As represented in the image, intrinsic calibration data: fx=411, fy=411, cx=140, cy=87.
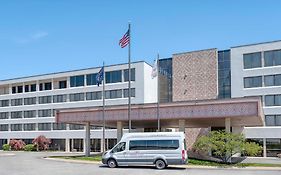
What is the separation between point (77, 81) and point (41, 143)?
42.2 feet

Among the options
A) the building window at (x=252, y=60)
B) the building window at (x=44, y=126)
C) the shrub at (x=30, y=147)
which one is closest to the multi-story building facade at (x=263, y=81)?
the building window at (x=252, y=60)

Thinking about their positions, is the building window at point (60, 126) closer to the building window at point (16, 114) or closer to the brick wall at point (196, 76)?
the building window at point (16, 114)

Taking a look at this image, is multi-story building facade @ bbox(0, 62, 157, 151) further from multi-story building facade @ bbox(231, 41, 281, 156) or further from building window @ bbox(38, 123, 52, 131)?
multi-story building facade @ bbox(231, 41, 281, 156)

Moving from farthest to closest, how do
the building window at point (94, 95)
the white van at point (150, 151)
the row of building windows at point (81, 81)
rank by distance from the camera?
the building window at point (94, 95) → the row of building windows at point (81, 81) → the white van at point (150, 151)

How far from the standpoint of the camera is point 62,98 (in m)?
75.3

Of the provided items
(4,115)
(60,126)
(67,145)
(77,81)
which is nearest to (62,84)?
(77,81)

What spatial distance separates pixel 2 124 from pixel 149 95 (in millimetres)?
35876

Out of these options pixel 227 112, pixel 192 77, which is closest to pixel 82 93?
pixel 192 77

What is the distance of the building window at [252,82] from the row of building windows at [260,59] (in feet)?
5.58

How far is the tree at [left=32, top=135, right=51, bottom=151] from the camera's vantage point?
242ft

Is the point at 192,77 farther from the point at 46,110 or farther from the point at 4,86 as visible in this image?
the point at 4,86

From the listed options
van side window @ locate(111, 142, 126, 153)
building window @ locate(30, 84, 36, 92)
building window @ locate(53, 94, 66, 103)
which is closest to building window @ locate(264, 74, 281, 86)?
van side window @ locate(111, 142, 126, 153)

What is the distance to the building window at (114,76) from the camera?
226 ft

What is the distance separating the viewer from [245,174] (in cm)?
2594
